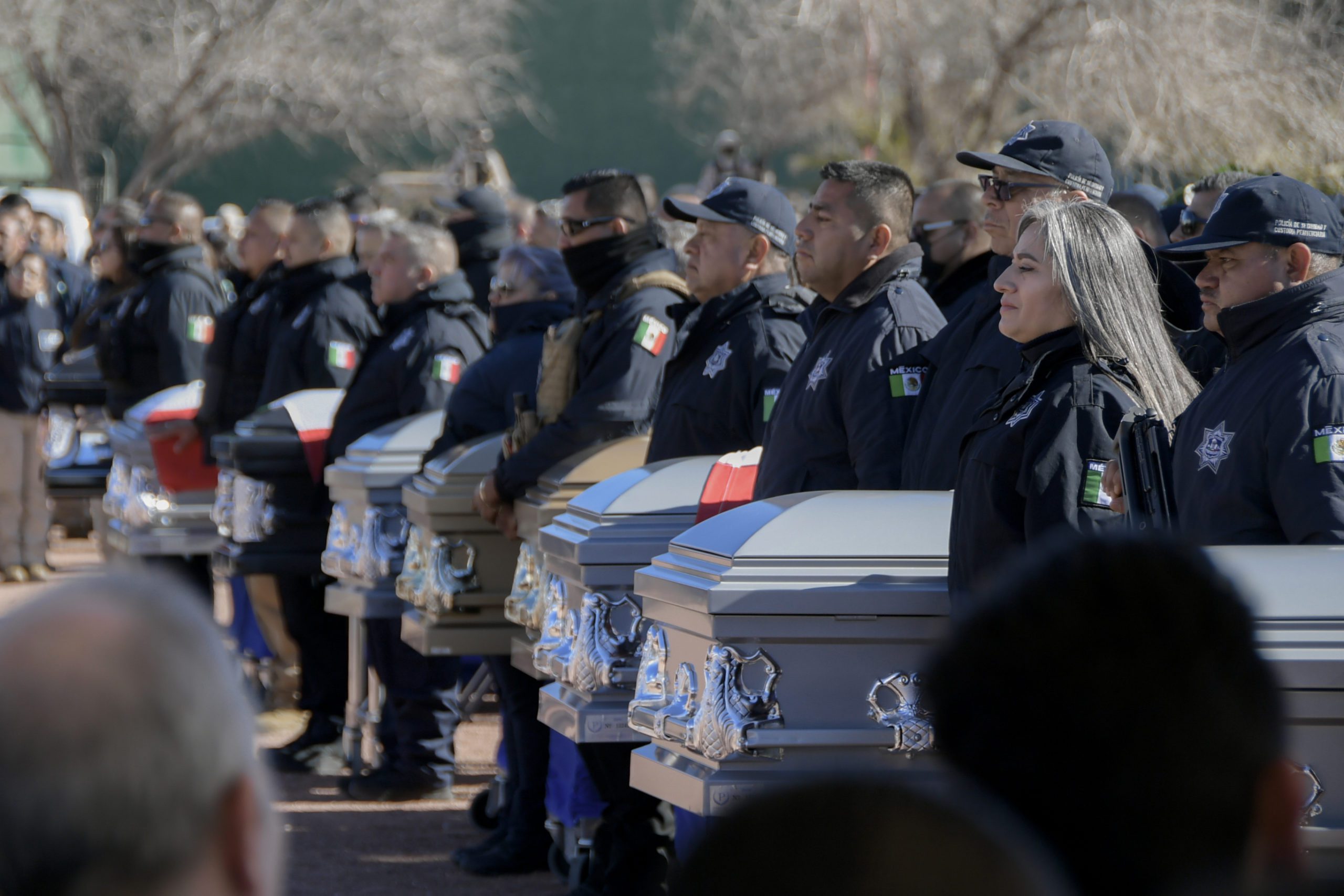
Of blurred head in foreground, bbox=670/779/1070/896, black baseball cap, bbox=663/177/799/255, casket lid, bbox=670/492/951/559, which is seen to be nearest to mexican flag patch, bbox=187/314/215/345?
black baseball cap, bbox=663/177/799/255

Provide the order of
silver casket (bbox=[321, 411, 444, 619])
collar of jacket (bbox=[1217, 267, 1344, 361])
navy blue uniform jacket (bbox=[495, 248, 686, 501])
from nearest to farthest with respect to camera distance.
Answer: collar of jacket (bbox=[1217, 267, 1344, 361]) < navy blue uniform jacket (bbox=[495, 248, 686, 501]) < silver casket (bbox=[321, 411, 444, 619])

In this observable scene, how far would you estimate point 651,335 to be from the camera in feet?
19.7

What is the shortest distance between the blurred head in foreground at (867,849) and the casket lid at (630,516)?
11.3 ft

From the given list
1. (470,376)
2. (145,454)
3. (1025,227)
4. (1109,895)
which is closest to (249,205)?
(145,454)

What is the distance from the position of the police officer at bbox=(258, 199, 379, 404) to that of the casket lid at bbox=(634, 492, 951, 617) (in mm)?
4636

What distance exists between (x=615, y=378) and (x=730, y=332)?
53 centimetres

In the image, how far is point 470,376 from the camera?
21.9ft

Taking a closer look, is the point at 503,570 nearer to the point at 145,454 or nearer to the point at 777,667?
the point at 777,667

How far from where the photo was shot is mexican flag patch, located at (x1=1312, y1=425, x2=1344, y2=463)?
374cm

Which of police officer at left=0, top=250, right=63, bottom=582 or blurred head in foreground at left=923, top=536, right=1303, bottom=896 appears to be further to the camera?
police officer at left=0, top=250, right=63, bottom=582

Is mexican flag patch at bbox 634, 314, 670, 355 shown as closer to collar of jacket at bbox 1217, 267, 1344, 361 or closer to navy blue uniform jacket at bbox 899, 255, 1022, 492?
navy blue uniform jacket at bbox 899, 255, 1022, 492

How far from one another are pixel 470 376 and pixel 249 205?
96.8 feet

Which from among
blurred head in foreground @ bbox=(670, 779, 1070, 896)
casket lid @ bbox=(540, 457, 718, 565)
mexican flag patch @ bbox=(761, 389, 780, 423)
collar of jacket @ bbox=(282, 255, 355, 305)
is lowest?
blurred head in foreground @ bbox=(670, 779, 1070, 896)

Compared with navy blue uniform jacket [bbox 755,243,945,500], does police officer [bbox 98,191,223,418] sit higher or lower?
higher
